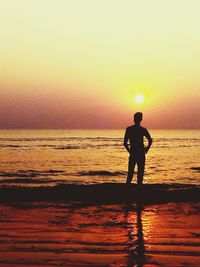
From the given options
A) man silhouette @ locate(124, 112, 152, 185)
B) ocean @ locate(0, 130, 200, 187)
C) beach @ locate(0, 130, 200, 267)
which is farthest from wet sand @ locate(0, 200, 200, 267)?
ocean @ locate(0, 130, 200, 187)

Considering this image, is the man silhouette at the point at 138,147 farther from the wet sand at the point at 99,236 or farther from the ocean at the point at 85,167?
the ocean at the point at 85,167

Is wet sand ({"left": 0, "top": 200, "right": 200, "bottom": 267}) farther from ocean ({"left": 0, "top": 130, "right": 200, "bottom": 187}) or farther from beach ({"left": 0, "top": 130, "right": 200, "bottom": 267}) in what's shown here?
ocean ({"left": 0, "top": 130, "right": 200, "bottom": 187})

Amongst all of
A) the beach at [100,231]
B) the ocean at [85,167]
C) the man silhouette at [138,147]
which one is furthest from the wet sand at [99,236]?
the ocean at [85,167]

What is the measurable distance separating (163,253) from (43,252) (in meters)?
1.50

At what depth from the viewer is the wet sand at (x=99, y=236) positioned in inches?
182

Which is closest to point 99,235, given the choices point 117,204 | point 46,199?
point 117,204

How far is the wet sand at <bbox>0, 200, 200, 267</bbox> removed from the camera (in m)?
4.62

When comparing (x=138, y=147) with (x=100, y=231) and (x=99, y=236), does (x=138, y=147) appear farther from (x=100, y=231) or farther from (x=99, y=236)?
(x=99, y=236)

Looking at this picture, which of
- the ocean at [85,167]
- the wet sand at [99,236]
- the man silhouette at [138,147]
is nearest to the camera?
the wet sand at [99,236]

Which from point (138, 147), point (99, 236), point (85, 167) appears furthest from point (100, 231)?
point (85, 167)

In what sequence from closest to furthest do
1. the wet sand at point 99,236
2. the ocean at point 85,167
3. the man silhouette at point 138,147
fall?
the wet sand at point 99,236
the man silhouette at point 138,147
the ocean at point 85,167

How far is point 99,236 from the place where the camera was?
5949 millimetres

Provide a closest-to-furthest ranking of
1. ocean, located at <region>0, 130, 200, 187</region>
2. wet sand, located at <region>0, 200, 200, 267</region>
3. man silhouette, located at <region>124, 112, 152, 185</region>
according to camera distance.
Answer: wet sand, located at <region>0, 200, 200, 267</region> < man silhouette, located at <region>124, 112, 152, 185</region> < ocean, located at <region>0, 130, 200, 187</region>

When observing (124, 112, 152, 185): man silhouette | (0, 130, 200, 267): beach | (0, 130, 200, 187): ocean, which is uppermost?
(124, 112, 152, 185): man silhouette
